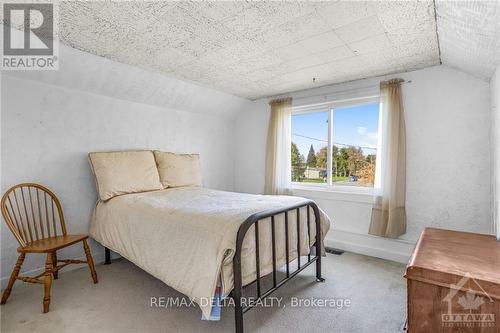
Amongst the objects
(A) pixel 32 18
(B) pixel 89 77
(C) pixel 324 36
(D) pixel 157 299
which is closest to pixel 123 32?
(A) pixel 32 18

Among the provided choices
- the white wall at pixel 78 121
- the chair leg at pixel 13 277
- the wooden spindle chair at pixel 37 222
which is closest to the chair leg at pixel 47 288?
the wooden spindle chair at pixel 37 222

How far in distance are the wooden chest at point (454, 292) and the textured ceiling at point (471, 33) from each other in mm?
1286

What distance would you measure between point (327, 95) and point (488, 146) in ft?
5.78

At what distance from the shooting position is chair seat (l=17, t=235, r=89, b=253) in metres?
1.98

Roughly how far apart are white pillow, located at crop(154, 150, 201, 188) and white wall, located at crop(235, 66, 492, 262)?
2.01 meters

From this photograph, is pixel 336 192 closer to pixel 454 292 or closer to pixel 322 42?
pixel 322 42

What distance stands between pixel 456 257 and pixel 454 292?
304 mm

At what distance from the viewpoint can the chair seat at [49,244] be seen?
1.98 metres

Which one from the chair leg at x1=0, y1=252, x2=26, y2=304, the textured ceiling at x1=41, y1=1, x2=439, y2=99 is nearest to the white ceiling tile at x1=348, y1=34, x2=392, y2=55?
the textured ceiling at x1=41, y1=1, x2=439, y2=99

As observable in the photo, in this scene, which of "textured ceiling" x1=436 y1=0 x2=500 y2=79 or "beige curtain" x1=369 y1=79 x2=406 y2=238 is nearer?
"textured ceiling" x1=436 y1=0 x2=500 y2=79

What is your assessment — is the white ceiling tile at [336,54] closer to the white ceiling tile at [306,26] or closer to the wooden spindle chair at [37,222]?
the white ceiling tile at [306,26]

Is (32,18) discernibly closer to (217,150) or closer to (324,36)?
(324,36)

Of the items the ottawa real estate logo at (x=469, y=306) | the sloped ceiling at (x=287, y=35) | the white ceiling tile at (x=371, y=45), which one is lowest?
the ottawa real estate logo at (x=469, y=306)

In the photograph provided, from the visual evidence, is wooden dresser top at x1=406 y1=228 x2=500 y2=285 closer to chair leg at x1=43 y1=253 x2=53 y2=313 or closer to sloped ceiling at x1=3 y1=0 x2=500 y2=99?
sloped ceiling at x1=3 y1=0 x2=500 y2=99
